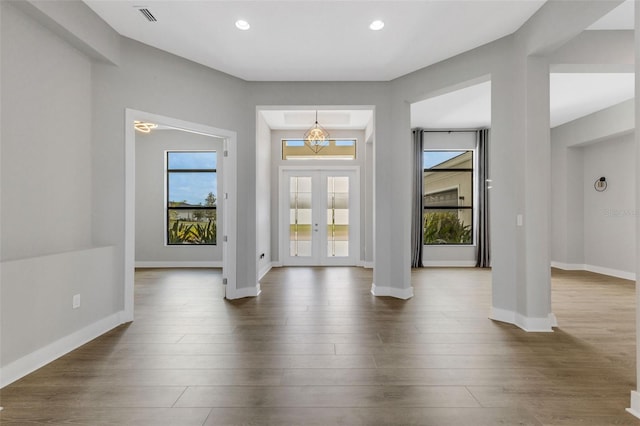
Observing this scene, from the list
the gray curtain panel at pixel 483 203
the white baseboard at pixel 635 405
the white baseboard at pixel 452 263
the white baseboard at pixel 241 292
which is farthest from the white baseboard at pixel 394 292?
the gray curtain panel at pixel 483 203

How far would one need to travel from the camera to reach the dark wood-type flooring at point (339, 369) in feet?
6.34

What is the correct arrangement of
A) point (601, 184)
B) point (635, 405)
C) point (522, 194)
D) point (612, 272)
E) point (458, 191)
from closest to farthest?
point (635, 405)
point (522, 194)
point (612, 272)
point (601, 184)
point (458, 191)

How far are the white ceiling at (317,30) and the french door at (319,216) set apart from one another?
319cm

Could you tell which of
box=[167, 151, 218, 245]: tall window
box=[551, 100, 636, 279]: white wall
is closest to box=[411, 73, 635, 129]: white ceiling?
box=[551, 100, 636, 279]: white wall

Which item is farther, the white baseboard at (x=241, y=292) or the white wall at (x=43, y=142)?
the white baseboard at (x=241, y=292)

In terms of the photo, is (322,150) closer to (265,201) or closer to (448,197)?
(265,201)

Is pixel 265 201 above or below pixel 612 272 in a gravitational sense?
above

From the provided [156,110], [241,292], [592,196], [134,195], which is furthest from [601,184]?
[134,195]

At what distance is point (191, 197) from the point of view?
7.45 metres

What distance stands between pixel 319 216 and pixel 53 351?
17.4 feet

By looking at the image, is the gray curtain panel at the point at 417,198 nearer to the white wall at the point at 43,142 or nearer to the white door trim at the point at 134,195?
the white door trim at the point at 134,195

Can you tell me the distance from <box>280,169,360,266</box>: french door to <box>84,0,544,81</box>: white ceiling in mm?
3194

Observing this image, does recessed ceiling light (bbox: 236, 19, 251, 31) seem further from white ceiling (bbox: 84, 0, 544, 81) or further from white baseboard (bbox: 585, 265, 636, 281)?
white baseboard (bbox: 585, 265, 636, 281)

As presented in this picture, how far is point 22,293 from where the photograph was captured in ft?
7.90
